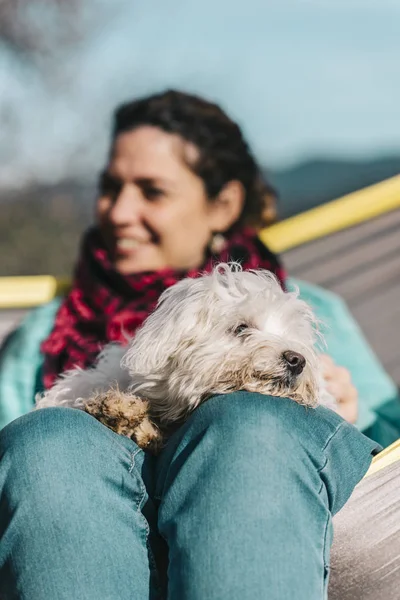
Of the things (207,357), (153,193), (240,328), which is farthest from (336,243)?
(207,357)

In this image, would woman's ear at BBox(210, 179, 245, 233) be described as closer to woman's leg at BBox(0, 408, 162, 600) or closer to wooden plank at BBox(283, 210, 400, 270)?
wooden plank at BBox(283, 210, 400, 270)

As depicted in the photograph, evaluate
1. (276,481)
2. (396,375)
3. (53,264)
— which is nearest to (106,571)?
(276,481)

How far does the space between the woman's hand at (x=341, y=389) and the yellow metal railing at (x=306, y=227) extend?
3.71 feet

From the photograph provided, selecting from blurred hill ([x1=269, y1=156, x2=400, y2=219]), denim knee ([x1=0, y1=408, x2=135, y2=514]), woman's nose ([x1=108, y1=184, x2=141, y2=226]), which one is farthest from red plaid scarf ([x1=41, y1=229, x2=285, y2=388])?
blurred hill ([x1=269, y1=156, x2=400, y2=219])

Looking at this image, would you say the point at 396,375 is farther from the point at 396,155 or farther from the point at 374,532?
the point at 396,155

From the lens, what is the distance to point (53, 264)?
8.88 metres

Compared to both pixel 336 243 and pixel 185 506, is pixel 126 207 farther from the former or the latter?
pixel 185 506

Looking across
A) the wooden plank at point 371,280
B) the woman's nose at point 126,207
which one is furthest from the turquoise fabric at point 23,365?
the wooden plank at point 371,280

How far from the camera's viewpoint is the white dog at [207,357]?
170 centimetres

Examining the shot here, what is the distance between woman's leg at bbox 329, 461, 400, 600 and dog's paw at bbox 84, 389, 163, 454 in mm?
370

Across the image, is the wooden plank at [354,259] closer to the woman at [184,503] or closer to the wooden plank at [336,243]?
the wooden plank at [336,243]

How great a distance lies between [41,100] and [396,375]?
25.9ft

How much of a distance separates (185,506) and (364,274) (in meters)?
2.08

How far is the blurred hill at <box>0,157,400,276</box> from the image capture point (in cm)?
902
